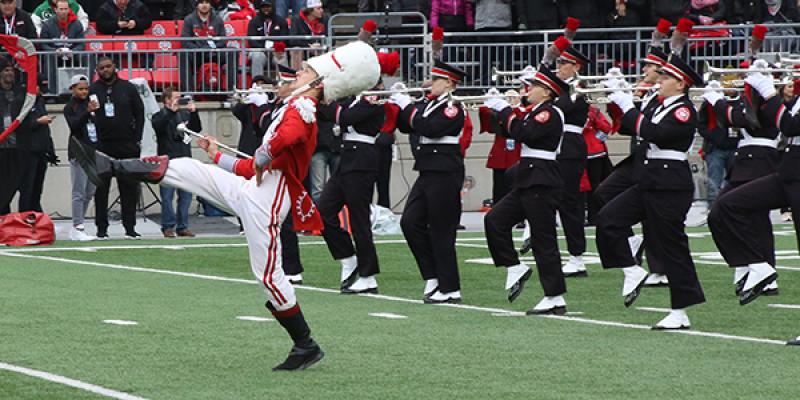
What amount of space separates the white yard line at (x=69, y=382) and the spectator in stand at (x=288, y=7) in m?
14.8

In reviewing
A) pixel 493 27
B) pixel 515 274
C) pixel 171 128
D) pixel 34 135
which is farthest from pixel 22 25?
pixel 515 274

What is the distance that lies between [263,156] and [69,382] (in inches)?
61.5

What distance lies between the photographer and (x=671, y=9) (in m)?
23.0

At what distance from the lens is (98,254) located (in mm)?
17344

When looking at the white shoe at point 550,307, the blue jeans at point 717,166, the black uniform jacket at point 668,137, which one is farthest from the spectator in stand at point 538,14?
the black uniform jacket at point 668,137

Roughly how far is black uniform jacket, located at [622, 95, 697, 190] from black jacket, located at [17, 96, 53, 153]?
10.2 meters

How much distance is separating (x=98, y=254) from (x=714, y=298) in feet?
22.6

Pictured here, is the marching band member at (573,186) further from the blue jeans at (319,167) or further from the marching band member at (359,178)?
the blue jeans at (319,167)

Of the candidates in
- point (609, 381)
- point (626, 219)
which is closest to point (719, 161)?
point (626, 219)

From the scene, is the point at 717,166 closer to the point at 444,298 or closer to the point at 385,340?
the point at 444,298

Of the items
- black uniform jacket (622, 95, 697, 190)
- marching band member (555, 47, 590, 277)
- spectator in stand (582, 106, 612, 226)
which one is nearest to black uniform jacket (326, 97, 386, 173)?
marching band member (555, 47, 590, 277)

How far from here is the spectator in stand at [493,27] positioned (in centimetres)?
2277

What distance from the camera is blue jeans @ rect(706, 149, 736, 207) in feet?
70.4

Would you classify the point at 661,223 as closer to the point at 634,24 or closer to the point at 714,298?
the point at 714,298
